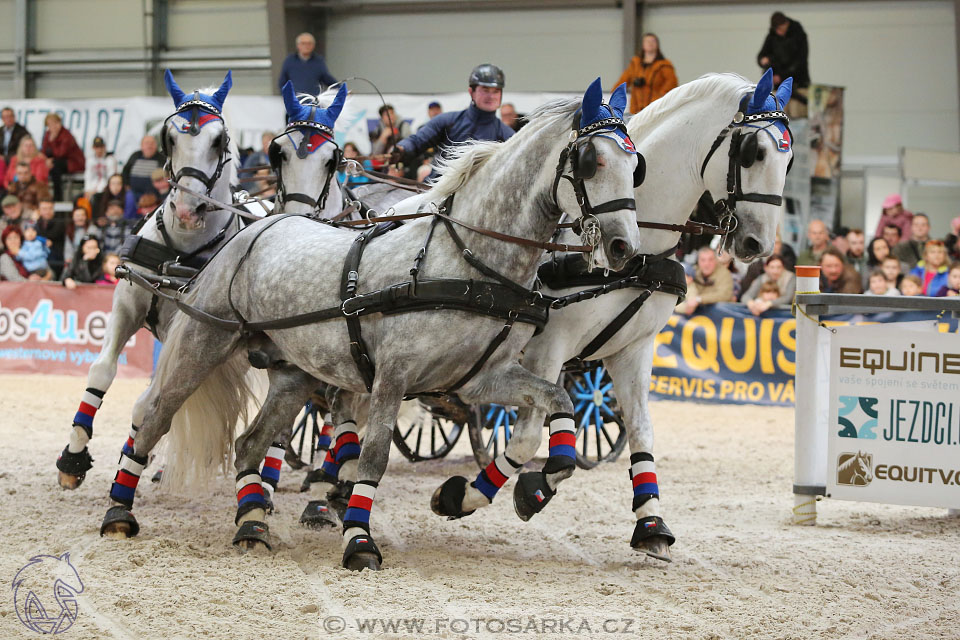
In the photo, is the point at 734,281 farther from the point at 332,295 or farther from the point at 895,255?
the point at 332,295

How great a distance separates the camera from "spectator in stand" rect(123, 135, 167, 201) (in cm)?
1410

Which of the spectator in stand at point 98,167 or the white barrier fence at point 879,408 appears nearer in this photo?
the white barrier fence at point 879,408

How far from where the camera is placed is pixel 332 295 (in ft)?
15.6

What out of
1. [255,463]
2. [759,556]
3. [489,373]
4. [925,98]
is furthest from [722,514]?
[925,98]

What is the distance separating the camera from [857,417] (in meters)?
5.84

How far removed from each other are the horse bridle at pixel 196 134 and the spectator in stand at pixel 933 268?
6595 mm

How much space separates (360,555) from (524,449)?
854 millimetres

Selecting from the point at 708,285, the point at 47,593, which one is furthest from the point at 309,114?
the point at 708,285

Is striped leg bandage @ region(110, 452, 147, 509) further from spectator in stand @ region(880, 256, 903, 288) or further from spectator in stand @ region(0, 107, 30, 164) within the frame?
spectator in stand @ region(0, 107, 30, 164)

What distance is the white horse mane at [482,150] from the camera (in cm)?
456

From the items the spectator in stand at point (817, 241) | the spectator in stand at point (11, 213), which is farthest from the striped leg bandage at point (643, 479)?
the spectator in stand at point (11, 213)

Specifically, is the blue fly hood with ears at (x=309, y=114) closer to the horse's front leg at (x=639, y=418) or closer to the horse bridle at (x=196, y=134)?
the horse bridle at (x=196, y=134)

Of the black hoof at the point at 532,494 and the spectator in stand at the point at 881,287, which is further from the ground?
the spectator in stand at the point at 881,287

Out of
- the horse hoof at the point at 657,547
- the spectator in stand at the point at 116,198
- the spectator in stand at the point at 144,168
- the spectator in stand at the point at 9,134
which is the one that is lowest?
the horse hoof at the point at 657,547
